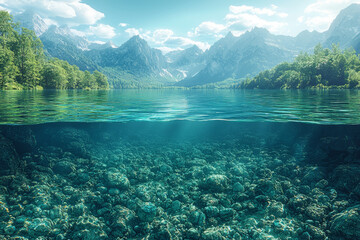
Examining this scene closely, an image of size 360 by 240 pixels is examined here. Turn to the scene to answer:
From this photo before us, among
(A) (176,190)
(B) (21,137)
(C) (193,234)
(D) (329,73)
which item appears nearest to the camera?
(C) (193,234)

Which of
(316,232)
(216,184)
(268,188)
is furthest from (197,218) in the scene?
(316,232)

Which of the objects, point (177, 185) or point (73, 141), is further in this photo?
point (73, 141)

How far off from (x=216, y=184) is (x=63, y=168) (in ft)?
22.4

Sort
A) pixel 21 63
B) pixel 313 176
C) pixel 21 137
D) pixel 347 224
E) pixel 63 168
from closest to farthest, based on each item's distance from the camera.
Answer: pixel 347 224 < pixel 313 176 < pixel 63 168 < pixel 21 137 < pixel 21 63

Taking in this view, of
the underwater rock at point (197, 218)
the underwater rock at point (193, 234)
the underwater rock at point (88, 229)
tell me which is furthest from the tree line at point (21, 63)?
the underwater rock at point (193, 234)

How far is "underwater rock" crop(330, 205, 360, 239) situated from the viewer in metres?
5.20

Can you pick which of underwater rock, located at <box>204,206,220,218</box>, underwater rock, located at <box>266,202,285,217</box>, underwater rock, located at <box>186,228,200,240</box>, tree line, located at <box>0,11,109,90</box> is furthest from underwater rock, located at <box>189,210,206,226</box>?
tree line, located at <box>0,11,109,90</box>

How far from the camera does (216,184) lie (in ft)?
25.1

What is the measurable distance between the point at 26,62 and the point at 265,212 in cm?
7686

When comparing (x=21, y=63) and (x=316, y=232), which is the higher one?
(x=21, y=63)

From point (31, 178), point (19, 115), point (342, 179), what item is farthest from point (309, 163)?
point (19, 115)

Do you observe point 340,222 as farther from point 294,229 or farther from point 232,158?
point 232,158

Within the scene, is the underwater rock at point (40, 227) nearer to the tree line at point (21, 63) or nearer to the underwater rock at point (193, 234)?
the underwater rock at point (193, 234)

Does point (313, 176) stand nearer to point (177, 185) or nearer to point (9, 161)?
point (177, 185)
